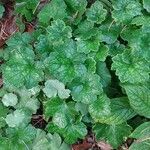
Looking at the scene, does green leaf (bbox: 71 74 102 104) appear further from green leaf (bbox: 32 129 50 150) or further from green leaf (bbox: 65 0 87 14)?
green leaf (bbox: 65 0 87 14)

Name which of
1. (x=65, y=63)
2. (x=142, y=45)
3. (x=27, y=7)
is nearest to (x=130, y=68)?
(x=142, y=45)

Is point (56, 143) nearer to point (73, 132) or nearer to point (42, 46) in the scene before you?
point (73, 132)

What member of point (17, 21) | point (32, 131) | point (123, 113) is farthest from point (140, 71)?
point (17, 21)

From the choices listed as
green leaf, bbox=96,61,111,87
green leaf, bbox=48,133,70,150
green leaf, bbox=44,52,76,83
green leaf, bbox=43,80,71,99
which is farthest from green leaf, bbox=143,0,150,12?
green leaf, bbox=48,133,70,150

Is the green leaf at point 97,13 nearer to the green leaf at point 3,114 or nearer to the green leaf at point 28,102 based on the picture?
the green leaf at point 28,102

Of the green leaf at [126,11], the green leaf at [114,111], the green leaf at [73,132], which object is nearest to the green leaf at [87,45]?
the green leaf at [126,11]

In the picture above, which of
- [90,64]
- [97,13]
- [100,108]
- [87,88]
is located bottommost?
[100,108]
